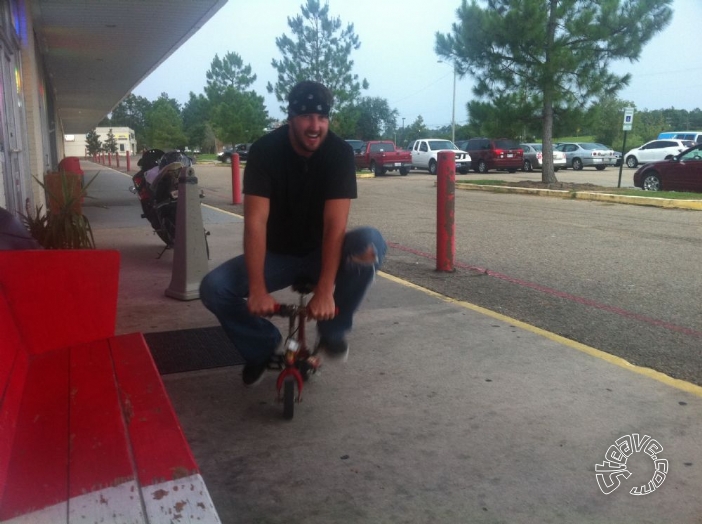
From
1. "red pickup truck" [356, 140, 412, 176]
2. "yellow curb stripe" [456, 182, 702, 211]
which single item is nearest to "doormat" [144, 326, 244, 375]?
"yellow curb stripe" [456, 182, 702, 211]

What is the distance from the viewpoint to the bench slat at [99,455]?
1.70 m

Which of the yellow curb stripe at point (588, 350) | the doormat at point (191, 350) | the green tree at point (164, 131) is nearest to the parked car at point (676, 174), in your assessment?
the yellow curb stripe at point (588, 350)

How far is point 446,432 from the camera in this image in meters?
3.17

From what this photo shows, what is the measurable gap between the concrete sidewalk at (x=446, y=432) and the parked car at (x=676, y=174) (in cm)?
1490

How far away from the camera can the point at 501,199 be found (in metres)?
16.8

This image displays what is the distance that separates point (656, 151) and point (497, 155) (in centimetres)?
765

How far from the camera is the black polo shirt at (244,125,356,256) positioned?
10.5ft

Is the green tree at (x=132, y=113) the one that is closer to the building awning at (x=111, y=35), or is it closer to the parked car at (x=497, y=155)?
the parked car at (x=497, y=155)

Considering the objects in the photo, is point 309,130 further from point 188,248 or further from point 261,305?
point 188,248

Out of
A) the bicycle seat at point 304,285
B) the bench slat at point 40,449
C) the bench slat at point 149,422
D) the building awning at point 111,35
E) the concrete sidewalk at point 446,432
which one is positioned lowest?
the concrete sidewalk at point 446,432

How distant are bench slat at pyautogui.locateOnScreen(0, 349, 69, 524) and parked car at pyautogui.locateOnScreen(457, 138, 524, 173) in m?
29.2

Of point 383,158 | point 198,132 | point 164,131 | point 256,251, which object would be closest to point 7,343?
point 256,251

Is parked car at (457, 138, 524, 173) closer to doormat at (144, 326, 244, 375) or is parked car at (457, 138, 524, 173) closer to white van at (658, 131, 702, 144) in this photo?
white van at (658, 131, 702, 144)

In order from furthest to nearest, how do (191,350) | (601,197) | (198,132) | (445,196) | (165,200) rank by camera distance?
1. (198,132)
2. (601,197)
3. (165,200)
4. (445,196)
5. (191,350)
